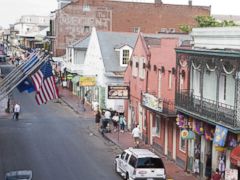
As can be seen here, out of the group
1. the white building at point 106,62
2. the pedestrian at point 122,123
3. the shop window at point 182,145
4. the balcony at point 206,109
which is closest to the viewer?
the balcony at point 206,109

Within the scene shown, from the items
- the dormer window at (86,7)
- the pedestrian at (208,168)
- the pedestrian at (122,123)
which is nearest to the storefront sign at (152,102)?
the pedestrian at (208,168)

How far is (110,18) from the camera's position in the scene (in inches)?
3450

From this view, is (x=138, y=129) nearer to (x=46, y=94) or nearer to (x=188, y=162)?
(x=188, y=162)

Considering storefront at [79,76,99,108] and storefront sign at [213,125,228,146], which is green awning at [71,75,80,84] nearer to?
storefront at [79,76,99,108]

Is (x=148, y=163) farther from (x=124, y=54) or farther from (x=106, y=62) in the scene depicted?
(x=106, y=62)

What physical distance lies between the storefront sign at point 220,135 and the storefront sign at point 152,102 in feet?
27.9

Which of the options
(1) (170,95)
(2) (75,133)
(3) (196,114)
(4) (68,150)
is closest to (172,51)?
(1) (170,95)

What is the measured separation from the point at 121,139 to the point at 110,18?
4977 centimetres

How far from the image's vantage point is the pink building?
3319 centimetres

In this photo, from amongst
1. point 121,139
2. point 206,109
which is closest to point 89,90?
point 121,139

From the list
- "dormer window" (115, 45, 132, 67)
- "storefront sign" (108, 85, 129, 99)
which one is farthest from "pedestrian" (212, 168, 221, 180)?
"dormer window" (115, 45, 132, 67)

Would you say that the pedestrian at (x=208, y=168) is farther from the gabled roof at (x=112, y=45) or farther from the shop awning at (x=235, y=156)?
the gabled roof at (x=112, y=45)

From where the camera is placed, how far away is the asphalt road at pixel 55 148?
2931cm

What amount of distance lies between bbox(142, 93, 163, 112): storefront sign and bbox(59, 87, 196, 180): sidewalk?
3.13 meters
